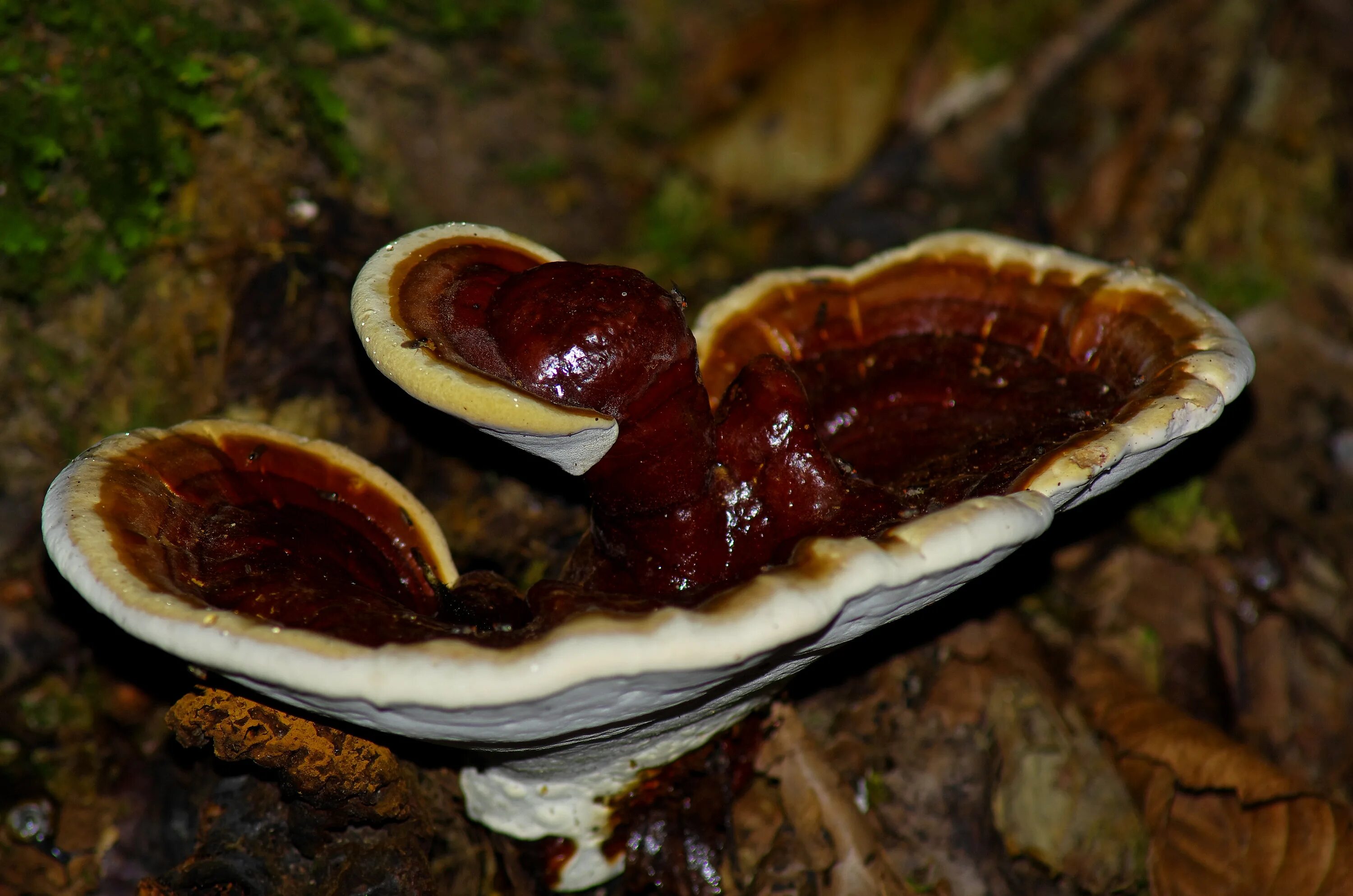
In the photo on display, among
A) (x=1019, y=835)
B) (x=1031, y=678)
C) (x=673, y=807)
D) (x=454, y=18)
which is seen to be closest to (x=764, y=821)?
(x=673, y=807)

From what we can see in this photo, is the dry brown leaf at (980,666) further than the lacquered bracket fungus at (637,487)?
Yes

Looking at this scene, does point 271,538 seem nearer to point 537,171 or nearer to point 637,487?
point 637,487

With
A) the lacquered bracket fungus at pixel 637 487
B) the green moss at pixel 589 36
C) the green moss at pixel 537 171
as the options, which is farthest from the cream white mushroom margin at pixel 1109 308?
the green moss at pixel 589 36

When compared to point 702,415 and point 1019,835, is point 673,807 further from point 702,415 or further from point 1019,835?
point 702,415

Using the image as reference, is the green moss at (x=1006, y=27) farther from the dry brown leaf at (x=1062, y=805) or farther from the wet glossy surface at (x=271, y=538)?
the wet glossy surface at (x=271, y=538)

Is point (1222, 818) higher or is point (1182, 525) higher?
point (1182, 525)

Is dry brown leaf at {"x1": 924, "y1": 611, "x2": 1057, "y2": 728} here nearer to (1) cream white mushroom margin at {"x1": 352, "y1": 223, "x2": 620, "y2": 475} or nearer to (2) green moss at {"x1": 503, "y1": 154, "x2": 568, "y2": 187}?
(1) cream white mushroom margin at {"x1": 352, "y1": 223, "x2": 620, "y2": 475}

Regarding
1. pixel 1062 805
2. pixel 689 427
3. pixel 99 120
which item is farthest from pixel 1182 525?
pixel 99 120

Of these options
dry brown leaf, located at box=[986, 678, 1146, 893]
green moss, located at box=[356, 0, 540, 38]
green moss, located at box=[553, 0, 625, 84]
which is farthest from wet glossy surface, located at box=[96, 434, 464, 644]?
green moss, located at box=[553, 0, 625, 84]
